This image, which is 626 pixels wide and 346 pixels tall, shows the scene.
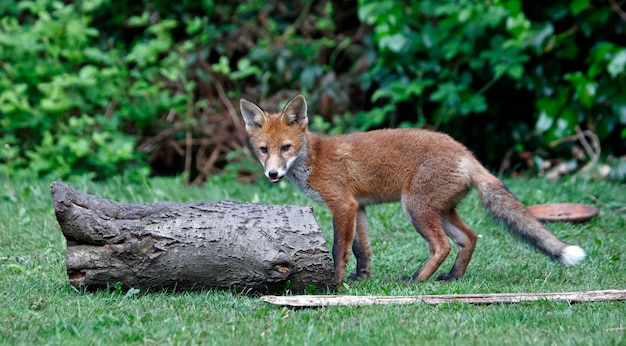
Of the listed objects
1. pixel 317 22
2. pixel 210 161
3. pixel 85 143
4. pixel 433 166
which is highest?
pixel 433 166

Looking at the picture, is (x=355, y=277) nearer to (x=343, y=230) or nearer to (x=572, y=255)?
(x=343, y=230)

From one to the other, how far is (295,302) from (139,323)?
94 centimetres

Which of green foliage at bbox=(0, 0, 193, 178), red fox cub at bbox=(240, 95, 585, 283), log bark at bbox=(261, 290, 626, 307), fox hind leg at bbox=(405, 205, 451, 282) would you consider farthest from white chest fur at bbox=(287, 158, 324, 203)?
green foliage at bbox=(0, 0, 193, 178)

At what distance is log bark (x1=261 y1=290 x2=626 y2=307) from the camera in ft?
16.0

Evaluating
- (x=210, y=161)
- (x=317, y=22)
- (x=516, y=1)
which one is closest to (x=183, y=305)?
(x=516, y=1)

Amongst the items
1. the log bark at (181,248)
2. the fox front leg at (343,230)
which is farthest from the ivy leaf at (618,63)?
the log bark at (181,248)

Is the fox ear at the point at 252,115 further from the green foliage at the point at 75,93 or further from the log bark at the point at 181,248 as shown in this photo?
the green foliage at the point at 75,93

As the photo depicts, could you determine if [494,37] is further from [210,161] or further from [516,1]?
[210,161]

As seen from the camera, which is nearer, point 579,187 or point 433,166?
point 433,166

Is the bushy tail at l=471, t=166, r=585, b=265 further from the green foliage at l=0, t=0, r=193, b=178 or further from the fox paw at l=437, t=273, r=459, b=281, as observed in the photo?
the green foliage at l=0, t=0, r=193, b=178

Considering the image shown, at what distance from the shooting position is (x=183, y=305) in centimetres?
492

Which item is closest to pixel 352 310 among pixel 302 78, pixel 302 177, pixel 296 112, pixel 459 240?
pixel 459 240

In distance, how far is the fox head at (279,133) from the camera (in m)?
6.30

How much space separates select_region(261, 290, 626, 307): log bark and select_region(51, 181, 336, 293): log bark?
31 centimetres
